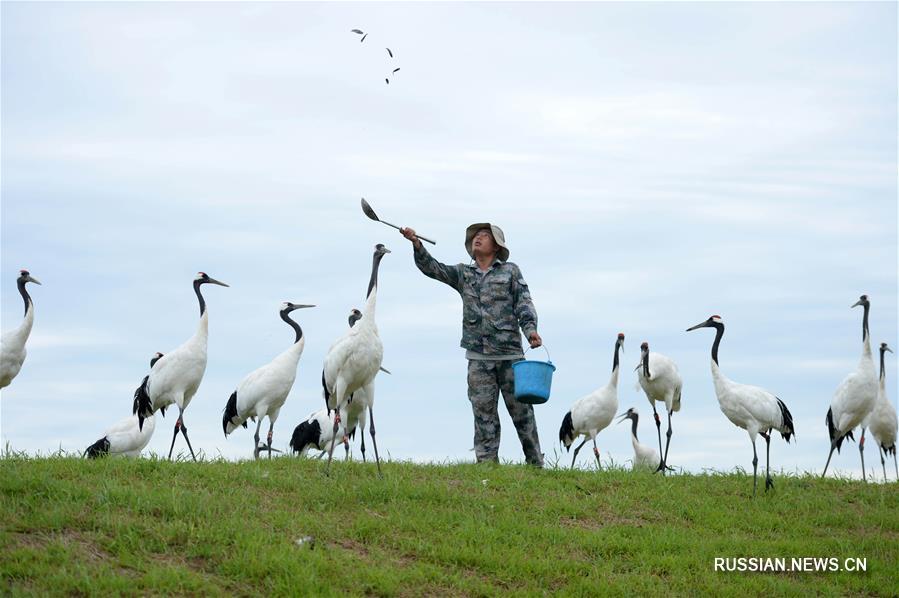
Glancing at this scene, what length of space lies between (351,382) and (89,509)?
314cm

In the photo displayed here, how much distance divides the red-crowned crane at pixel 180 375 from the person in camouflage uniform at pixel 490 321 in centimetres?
326

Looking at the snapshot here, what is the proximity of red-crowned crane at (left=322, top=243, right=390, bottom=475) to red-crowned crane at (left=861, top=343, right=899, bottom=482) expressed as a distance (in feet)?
28.3

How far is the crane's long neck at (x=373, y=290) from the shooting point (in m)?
11.4

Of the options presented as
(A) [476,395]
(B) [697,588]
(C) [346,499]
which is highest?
(A) [476,395]

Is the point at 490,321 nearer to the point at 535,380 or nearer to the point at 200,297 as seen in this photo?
the point at 535,380

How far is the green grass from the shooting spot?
331 inches

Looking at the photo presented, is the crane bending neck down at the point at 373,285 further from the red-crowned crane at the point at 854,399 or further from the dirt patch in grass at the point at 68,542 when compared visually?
the red-crowned crane at the point at 854,399

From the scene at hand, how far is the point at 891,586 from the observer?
9.83 meters

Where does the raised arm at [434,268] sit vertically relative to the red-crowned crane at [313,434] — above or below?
above

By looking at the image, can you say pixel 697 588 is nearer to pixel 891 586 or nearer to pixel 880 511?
pixel 891 586

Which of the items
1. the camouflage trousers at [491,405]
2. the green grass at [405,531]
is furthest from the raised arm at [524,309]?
the green grass at [405,531]

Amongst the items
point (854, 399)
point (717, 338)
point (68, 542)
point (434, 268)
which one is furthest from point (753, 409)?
point (68, 542)

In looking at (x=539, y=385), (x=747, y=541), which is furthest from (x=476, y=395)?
(x=747, y=541)

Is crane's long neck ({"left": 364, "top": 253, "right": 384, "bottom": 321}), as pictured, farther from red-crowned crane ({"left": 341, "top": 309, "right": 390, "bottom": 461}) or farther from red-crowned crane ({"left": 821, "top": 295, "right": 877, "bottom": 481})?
red-crowned crane ({"left": 821, "top": 295, "right": 877, "bottom": 481})
